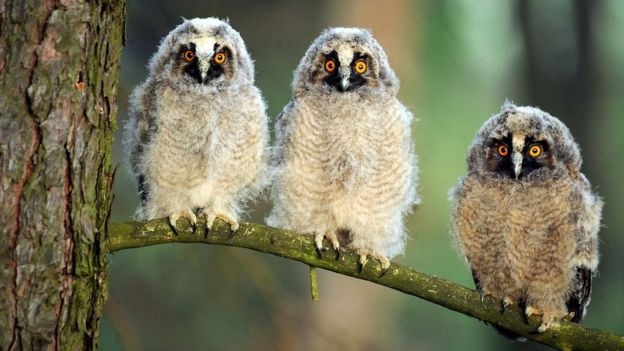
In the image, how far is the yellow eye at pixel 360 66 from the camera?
111 inches

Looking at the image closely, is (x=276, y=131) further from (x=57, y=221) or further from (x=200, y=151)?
(x=57, y=221)

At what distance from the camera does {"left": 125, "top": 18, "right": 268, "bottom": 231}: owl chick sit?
8.95ft

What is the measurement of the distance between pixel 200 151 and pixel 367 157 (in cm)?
63

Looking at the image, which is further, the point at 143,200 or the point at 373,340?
the point at 373,340

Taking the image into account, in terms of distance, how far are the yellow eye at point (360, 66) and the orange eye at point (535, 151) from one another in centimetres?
73

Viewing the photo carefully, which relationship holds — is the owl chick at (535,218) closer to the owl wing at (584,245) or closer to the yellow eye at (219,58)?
the owl wing at (584,245)

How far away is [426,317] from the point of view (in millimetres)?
3939

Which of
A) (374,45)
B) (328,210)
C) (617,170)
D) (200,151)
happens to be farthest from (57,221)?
(617,170)

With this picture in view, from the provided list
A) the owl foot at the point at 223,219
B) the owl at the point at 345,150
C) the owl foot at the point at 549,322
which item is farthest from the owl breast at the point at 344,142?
the owl foot at the point at 549,322

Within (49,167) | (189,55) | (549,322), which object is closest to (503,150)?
(549,322)

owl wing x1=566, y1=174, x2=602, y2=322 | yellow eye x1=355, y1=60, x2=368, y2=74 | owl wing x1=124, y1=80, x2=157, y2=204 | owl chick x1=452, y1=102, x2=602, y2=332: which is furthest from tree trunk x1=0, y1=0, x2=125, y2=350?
owl wing x1=566, y1=174, x2=602, y2=322

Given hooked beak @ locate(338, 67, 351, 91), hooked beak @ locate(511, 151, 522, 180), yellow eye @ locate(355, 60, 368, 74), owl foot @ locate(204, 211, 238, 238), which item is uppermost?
yellow eye @ locate(355, 60, 368, 74)

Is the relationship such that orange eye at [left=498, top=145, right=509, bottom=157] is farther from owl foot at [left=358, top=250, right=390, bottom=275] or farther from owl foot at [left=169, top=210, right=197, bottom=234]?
owl foot at [left=169, top=210, right=197, bottom=234]

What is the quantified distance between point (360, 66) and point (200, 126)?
65 cm
